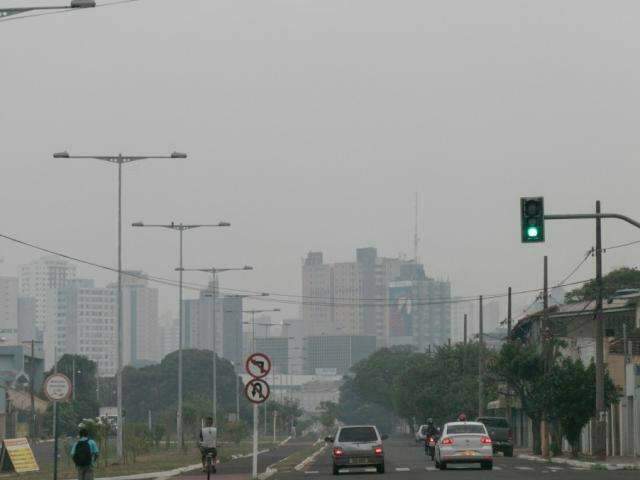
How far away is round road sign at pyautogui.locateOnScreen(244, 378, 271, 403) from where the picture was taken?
40.8 meters

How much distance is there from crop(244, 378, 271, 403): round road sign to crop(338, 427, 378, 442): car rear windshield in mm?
10530

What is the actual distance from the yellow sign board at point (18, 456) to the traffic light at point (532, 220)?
76.8 feet

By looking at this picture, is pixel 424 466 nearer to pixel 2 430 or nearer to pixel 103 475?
pixel 103 475

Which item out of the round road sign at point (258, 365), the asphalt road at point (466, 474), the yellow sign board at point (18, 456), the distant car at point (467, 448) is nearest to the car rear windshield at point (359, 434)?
the asphalt road at point (466, 474)

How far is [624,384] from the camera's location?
8075cm

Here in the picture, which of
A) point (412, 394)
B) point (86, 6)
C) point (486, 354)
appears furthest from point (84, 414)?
point (86, 6)

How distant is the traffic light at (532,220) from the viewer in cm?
3731

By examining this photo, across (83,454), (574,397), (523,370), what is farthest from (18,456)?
(523,370)

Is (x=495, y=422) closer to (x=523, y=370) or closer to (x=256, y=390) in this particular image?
(x=523, y=370)

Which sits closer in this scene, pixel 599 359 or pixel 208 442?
pixel 208 442

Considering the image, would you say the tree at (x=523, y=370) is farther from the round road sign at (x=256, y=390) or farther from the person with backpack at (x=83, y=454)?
the person with backpack at (x=83, y=454)

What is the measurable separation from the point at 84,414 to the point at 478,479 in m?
118

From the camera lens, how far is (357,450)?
Answer: 167 feet

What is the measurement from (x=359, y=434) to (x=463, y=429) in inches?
143
